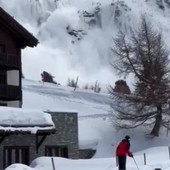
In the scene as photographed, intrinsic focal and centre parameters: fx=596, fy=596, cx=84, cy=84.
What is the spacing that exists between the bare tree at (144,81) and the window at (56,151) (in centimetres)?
954

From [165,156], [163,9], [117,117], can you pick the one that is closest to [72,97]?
[117,117]

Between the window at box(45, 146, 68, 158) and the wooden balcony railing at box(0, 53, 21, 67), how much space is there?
6.71m

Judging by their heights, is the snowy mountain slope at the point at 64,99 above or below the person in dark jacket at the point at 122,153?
above

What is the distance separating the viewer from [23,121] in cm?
3017

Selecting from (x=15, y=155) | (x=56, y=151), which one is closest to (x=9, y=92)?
(x=56, y=151)

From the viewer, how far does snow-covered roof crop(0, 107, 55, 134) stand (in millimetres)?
29016

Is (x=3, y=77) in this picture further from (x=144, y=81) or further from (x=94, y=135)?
(x=144, y=81)

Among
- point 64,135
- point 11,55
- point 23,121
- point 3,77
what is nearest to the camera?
point 23,121

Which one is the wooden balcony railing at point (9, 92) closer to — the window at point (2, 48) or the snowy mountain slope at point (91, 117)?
the window at point (2, 48)

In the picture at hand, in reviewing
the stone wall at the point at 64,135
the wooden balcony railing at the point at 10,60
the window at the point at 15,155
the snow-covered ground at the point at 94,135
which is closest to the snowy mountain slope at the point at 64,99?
the snow-covered ground at the point at 94,135

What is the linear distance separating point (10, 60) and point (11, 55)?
407 mm

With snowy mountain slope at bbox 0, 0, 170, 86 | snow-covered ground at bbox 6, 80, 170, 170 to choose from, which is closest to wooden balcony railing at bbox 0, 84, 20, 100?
snow-covered ground at bbox 6, 80, 170, 170

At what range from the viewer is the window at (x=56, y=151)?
3536cm

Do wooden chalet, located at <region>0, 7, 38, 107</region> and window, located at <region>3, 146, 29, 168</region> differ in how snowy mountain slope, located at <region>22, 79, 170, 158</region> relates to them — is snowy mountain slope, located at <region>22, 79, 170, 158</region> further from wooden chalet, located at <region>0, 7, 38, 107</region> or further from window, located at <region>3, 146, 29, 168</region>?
window, located at <region>3, 146, 29, 168</region>
